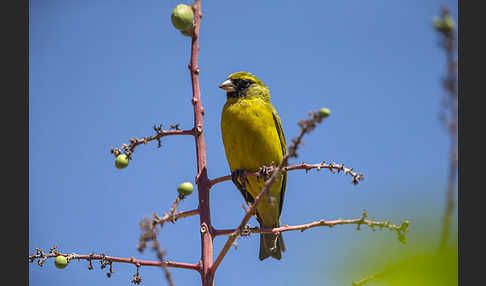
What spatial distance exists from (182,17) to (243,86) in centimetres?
325

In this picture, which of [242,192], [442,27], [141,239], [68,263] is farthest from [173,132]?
[242,192]

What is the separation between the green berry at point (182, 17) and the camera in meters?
2.91

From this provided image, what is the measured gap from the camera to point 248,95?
6.04 m

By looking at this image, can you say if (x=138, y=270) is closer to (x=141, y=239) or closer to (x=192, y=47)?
(x=141, y=239)

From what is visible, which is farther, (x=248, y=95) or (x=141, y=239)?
(x=248, y=95)

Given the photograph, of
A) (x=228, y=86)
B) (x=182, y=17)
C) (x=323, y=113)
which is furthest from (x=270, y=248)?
(x=323, y=113)

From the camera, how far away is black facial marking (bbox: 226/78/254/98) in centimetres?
606

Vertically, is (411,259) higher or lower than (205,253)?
higher

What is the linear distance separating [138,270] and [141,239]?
109 cm

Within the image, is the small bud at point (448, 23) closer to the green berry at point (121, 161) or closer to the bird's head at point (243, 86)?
the green berry at point (121, 161)

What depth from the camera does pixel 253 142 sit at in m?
5.35

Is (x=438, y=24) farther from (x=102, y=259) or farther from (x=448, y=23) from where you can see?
(x=102, y=259)

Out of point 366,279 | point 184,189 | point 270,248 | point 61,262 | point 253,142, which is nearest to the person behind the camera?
point 366,279

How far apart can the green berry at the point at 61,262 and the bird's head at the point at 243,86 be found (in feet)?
11.7
